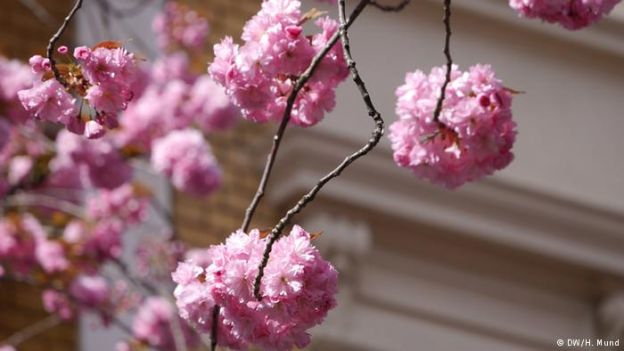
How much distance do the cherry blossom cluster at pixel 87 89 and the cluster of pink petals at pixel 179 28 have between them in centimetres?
385

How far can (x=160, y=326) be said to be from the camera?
7059 mm

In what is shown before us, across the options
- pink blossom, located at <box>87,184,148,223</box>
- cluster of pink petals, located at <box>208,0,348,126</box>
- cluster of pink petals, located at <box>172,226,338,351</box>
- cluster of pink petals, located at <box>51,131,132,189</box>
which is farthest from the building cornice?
cluster of pink petals, located at <box>172,226,338,351</box>

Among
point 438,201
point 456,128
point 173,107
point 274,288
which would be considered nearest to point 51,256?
point 173,107

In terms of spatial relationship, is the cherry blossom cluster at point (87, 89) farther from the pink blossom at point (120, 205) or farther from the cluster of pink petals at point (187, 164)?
the pink blossom at point (120, 205)

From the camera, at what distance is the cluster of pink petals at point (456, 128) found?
14.3 ft

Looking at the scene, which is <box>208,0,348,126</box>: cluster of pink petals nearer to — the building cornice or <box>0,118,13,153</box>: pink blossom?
<box>0,118,13,153</box>: pink blossom

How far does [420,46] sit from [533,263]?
1244 millimetres

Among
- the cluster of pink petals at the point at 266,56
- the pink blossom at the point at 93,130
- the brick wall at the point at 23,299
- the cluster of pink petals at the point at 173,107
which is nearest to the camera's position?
the pink blossom at the point at 93,130

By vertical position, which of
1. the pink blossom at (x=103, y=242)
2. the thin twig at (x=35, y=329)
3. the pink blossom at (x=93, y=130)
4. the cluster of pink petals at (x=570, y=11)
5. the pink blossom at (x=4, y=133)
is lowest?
the pink blossom at (x=93, y=130)

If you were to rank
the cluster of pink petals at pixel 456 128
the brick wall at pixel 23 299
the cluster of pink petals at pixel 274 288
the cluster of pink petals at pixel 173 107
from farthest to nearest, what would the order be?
the cluster of pink petals at pixel 173 107, the brick wall at pixel 23 299, the cluster of pink petals at pixel 456 128, the cluster of pink petals at pixel 274 288

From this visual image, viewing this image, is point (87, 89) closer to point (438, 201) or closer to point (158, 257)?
point (158, 257)

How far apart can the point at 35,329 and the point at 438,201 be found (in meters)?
2.08

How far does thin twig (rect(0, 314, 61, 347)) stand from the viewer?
6.98 metres

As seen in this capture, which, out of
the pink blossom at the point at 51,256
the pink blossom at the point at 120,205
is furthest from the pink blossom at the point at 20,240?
the pink blossom at the point at 120,205
